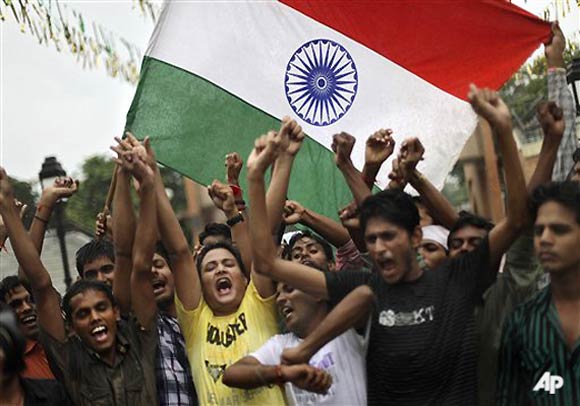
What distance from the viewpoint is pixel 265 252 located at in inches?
186

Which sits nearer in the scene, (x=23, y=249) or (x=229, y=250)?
(x=23, y=249)

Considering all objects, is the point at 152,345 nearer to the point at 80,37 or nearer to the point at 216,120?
the point at 216,120

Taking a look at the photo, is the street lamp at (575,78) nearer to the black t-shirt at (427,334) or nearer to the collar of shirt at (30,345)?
the black t-shirt at (427,334)

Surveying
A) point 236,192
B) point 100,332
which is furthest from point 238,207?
point 100,332

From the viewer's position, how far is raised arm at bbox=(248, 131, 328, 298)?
4.70 metres

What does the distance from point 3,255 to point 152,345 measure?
359 cm

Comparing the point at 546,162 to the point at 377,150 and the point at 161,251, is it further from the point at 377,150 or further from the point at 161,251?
the point at 161,251

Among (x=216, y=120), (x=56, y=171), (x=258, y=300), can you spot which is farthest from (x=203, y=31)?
(x=56, y=171)

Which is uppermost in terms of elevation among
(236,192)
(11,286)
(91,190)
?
(91,190)

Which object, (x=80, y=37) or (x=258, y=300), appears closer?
(x=258, y=300)

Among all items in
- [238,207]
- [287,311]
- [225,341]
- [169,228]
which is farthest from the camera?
[238,207]

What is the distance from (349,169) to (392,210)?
3.50 feet

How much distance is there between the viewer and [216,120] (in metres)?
6.87

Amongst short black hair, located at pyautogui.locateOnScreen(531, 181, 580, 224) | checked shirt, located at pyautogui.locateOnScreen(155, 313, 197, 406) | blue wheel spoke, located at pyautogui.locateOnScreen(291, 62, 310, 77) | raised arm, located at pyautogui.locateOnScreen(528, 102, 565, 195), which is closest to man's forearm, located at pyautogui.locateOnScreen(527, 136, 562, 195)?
raised arm, located at pyautogui.locateOnScreen(528, 102, 565, 195)
